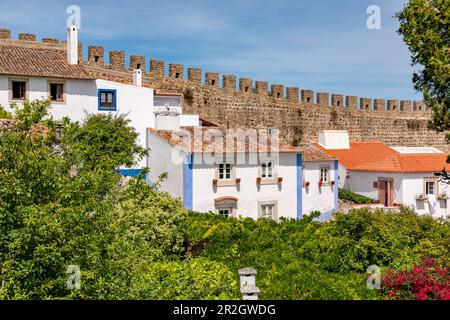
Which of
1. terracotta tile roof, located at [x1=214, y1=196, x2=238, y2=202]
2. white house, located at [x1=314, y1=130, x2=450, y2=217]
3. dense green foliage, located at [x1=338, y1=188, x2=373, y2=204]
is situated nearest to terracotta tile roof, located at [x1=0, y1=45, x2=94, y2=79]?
terracotta tile roof, located at [x1=214, y1=196, x2=238, y2=202]

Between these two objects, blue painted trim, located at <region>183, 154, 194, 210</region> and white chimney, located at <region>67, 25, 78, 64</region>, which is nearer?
blue painted trim, located at <region>183, 154, 194, 210</region>

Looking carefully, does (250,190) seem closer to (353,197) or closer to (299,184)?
(299,184)

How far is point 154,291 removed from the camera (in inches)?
368

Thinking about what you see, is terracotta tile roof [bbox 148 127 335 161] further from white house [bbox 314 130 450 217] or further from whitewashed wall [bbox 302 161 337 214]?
white house [bbox 314 130 450 217]

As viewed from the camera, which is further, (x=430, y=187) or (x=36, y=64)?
(x=430, y=187)

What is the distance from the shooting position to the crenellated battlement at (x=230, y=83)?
31.6 meters

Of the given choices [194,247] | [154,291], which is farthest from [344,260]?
[154,291]

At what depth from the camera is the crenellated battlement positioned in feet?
104

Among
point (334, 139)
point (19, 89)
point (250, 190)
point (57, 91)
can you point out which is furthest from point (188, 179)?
point (334, 139)

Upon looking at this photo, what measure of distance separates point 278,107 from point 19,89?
20.3 m

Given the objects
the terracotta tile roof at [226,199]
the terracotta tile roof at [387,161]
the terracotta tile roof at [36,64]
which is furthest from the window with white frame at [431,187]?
the terracotta tile roof at [36,64]

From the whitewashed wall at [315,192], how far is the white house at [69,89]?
292 inches

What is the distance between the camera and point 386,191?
3284cm

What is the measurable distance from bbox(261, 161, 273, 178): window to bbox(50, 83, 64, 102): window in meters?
10.6
